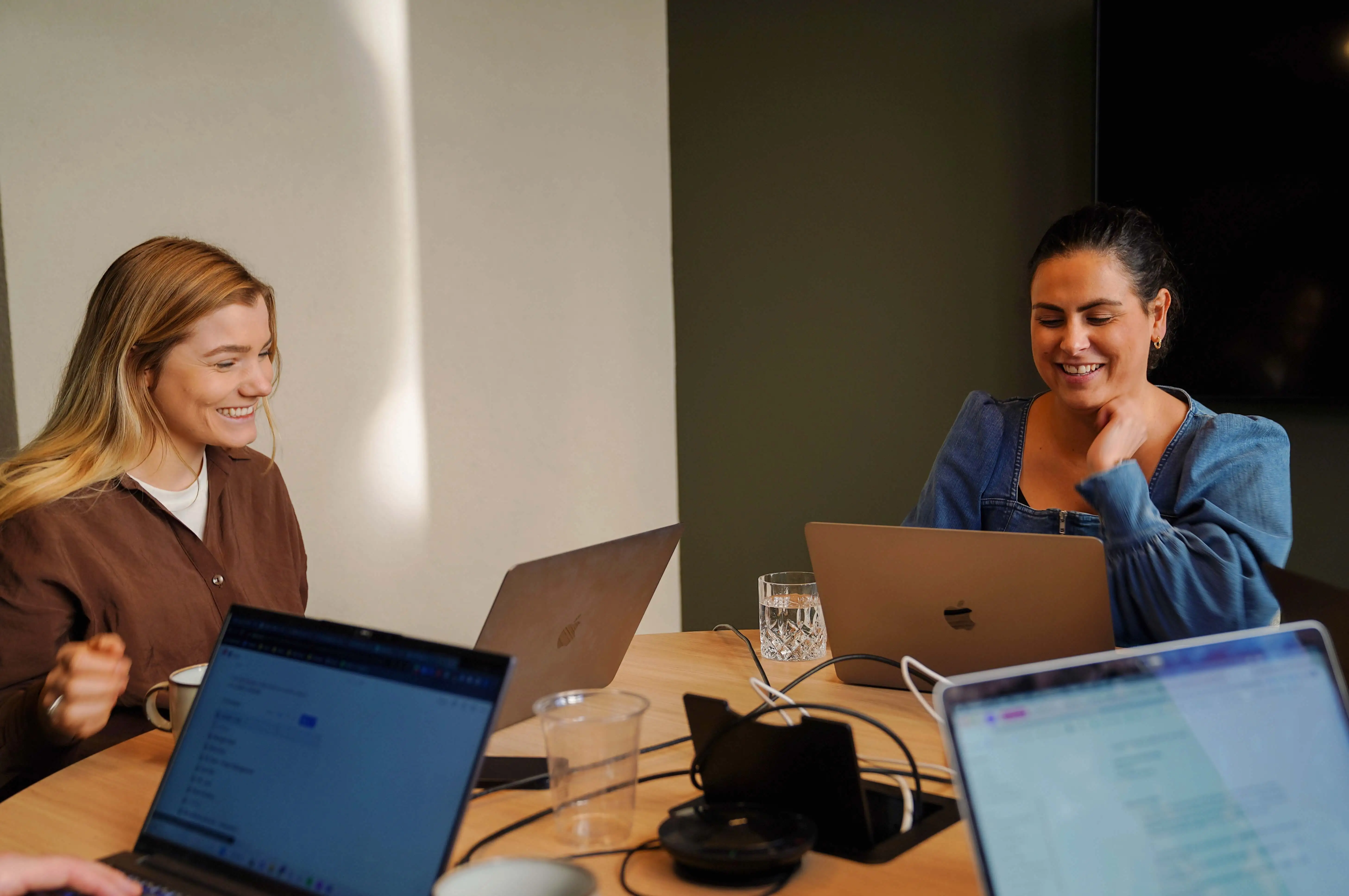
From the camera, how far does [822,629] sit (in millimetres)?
1487

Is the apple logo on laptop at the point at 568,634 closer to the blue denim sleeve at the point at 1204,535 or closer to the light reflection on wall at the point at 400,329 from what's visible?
the blue denim sleeve at the point at 1204,535

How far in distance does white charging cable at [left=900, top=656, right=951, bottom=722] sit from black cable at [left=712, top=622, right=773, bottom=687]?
176 mm

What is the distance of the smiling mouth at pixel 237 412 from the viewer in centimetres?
163

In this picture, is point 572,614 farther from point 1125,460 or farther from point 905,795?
point 1125,460

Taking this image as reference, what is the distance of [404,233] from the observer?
2.71 m

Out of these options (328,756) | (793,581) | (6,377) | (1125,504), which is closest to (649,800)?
(328,756)

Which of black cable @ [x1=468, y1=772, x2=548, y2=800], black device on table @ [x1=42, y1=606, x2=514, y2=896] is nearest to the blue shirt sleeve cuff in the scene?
black cable @ [x1=468, y1=772, x2=548, y2=800]

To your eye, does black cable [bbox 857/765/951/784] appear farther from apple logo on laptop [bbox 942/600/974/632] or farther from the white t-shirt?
the white t-shirt

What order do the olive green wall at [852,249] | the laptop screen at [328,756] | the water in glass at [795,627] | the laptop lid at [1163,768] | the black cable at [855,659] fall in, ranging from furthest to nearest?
the olive green wall at [852,249]
the water in glass at [795,627]
the black cable at [855,659]
the laptop screen at [328,756]
the laptop lid at [1163,768]

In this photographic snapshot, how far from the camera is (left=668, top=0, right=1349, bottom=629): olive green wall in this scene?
250 centimetres

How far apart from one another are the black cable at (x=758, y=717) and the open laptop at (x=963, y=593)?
0.73 feet

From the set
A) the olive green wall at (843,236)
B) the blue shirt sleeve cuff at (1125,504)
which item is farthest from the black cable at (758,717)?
the olive green wall at (843,236)

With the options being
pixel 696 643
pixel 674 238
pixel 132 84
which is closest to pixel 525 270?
pixel 674 238

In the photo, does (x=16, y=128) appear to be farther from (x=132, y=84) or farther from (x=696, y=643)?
(x=696, y=643)
